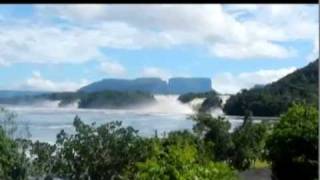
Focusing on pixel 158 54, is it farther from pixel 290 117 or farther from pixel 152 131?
pixel 290 117

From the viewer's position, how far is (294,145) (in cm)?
439

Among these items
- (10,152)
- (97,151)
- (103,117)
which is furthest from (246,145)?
(10,152)

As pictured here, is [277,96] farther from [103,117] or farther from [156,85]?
[156,85]

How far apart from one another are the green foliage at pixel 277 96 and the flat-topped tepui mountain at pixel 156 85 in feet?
0.84

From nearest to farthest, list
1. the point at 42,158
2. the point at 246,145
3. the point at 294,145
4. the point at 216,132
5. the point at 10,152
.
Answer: the point at 10,152
the point at 42,158
the point at 216,132
the point at 246,145
the point at 294,145

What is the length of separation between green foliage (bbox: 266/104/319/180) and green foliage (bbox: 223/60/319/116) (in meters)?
0.09

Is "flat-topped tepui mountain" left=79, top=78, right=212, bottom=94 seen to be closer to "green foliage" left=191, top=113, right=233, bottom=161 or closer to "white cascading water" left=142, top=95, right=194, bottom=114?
"white cascading water" left=142, top=95, right=194, bottom=114

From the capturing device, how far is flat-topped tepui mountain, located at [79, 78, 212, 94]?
268 cm

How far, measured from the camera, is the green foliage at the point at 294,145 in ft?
13.5

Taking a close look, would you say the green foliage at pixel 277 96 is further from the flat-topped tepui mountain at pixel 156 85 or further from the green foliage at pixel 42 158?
the green foliage at pixel 42 158

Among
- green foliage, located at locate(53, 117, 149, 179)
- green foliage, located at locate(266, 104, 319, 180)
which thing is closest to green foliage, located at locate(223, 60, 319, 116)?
green foliage, located at locate(266, 104, 319, 180)

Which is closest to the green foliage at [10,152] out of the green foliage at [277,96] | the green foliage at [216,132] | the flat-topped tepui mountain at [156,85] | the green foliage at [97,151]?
the green foliage at [97,151]

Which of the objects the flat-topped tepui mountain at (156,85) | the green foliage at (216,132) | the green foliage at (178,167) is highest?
the flat-topped tepui mountain at (156,85)

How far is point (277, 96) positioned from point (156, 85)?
1.48 metres
